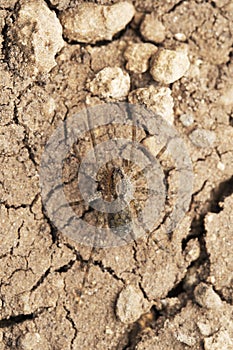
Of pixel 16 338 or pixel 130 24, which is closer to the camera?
pixel 16 338

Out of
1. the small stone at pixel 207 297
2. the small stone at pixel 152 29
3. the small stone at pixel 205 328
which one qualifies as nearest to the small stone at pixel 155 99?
the small stone at pixel 152 29

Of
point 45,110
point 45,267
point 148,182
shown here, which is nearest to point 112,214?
point 148,182

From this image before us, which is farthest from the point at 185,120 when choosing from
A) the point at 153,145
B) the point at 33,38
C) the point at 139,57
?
the point at 33,38

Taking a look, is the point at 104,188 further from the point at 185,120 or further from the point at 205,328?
the point at 205,328

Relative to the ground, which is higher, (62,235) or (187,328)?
(62,235)

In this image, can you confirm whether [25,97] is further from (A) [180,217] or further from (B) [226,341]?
(B) [226,341]

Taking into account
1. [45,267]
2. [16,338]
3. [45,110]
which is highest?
[45,110]
